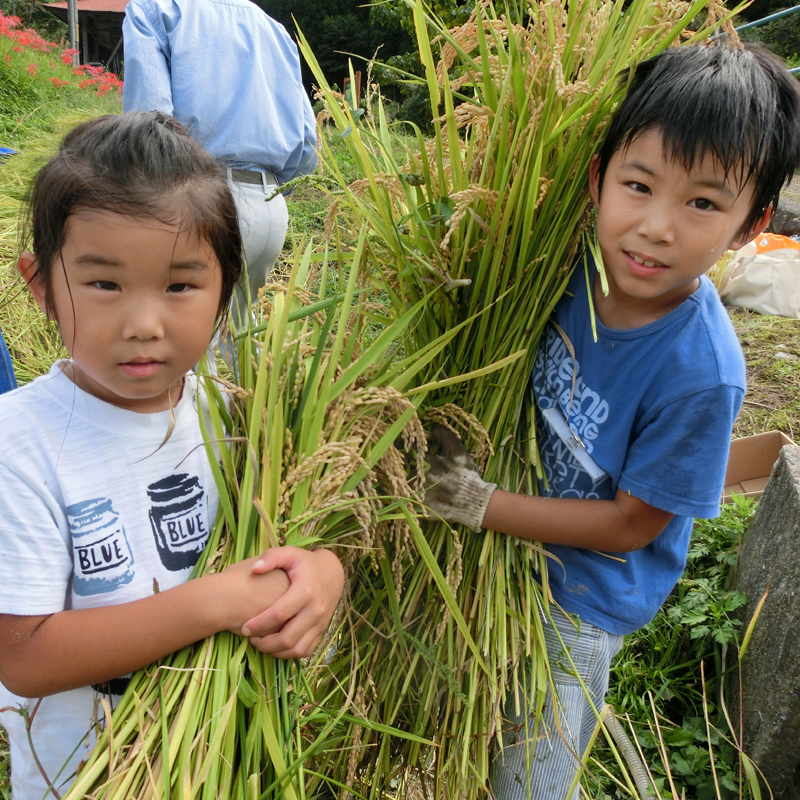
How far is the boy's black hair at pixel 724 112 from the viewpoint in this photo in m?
0.93

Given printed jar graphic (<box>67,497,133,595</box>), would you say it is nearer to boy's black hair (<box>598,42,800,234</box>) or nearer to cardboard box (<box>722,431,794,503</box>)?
boy's black hair (<box>598,42,800,234</box>)

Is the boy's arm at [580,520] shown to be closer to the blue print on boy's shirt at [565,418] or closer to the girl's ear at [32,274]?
the blue print on boy's shirt at [565,418]

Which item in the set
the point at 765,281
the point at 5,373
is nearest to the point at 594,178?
the point at 5,373

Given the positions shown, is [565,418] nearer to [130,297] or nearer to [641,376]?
[641,376]

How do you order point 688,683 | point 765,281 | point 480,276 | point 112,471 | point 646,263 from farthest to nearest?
point 765,281, point 688,683, point 480,276, point 646,263, point 112,471

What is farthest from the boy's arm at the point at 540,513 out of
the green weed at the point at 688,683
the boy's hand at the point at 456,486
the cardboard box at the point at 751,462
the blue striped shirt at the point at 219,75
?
the cardboard box at the point at 751,462

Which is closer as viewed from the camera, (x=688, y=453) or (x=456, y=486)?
(x=688, y=453)

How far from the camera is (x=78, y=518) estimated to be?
2.77 feet

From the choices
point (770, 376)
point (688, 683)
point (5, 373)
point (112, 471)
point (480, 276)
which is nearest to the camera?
point (112, 471)

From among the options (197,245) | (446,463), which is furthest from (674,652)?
(197,245)

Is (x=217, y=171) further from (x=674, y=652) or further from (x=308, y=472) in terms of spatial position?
(x=674, y=652)

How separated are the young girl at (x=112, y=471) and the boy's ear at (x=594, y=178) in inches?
23.2

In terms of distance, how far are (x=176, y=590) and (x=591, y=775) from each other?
1.34m

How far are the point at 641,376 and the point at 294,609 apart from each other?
0.66m
